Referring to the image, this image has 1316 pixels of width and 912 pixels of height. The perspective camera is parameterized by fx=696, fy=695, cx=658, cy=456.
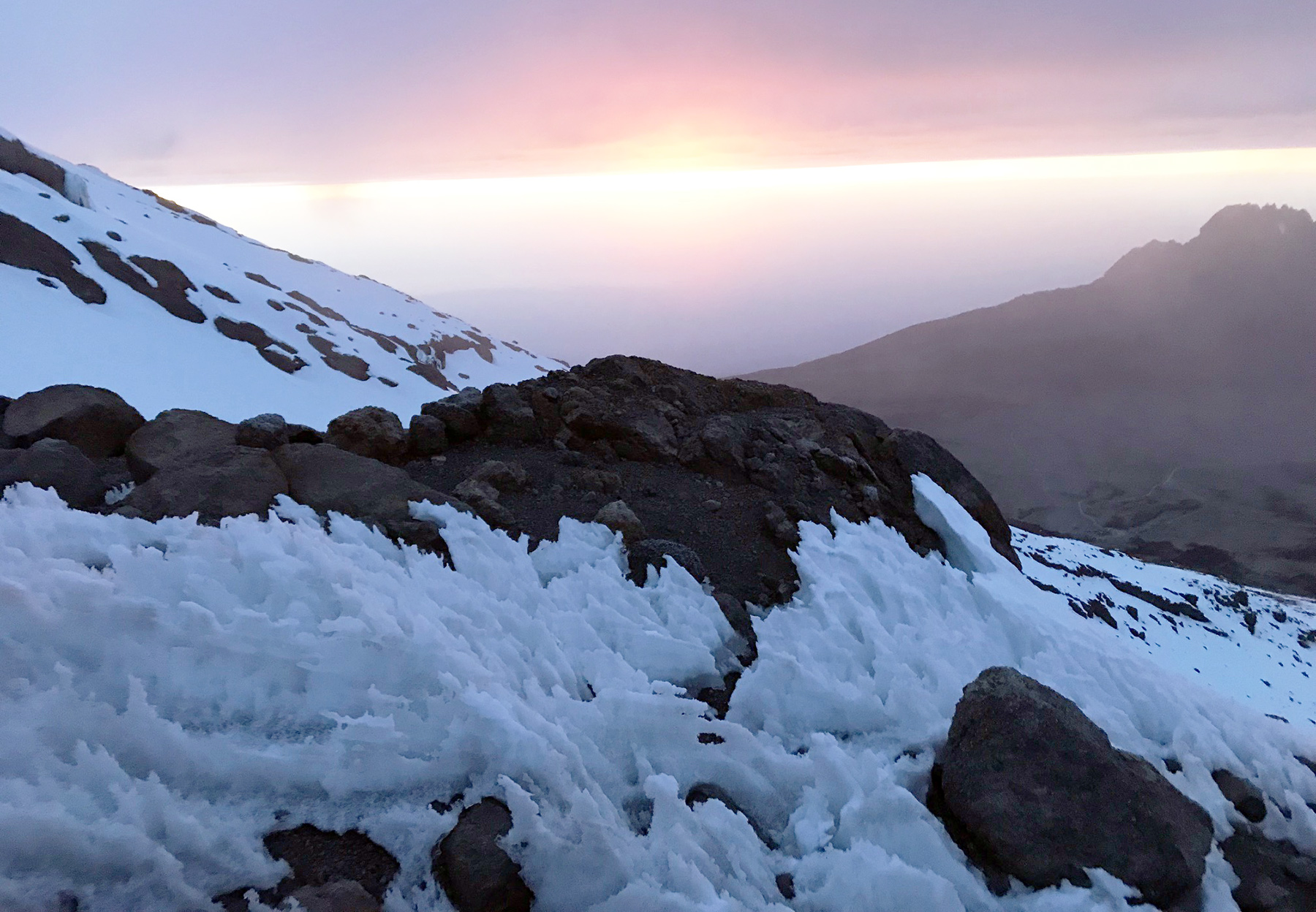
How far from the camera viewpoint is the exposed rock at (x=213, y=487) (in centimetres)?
685

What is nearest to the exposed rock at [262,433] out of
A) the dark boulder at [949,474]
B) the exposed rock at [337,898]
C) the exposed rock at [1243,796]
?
the exposed rock at [337,898]

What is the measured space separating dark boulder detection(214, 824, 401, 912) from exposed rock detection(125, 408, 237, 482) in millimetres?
4913

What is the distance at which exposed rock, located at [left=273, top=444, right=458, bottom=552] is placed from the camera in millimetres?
7445

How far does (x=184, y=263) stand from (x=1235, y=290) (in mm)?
213711

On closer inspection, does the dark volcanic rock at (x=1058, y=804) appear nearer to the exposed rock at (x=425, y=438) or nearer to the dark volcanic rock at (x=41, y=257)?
the exposed rock at (x=425, y=438)

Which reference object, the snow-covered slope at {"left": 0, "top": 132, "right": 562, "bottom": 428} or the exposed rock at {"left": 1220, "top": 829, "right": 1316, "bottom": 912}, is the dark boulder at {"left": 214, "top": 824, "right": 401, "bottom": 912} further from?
the snow-covered slope at {"left": 0, "top": 132, "right": 562, "bottom": 428}

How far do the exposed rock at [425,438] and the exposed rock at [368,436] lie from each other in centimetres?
27

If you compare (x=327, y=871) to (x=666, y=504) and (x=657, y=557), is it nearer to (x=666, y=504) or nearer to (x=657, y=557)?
(x=657, y=557)

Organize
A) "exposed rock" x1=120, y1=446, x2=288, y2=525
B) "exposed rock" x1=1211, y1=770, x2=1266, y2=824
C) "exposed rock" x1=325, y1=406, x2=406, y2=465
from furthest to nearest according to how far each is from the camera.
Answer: "exposed rock" x1=325, y1=406, x2=406, y2=465 → "exposed rock" x1=120, y1=446, x2=288, y2=525 → "exposed rock" x1=1211, y1=770, x2=1266, y2=824

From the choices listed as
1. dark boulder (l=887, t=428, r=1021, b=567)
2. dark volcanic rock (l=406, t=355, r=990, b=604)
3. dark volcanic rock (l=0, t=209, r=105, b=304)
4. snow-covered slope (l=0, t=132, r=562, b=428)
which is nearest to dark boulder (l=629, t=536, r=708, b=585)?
dark volcanic rock (l=406, t=355, r=990, b=604)

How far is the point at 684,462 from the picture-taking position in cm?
1068

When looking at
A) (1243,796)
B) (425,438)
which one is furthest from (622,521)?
(1243,796)

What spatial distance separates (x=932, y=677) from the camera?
24.3 ft

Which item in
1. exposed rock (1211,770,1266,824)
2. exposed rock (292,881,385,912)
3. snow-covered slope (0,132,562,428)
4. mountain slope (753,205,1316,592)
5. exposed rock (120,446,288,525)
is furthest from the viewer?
mountain slope (753,205,1316,592)
